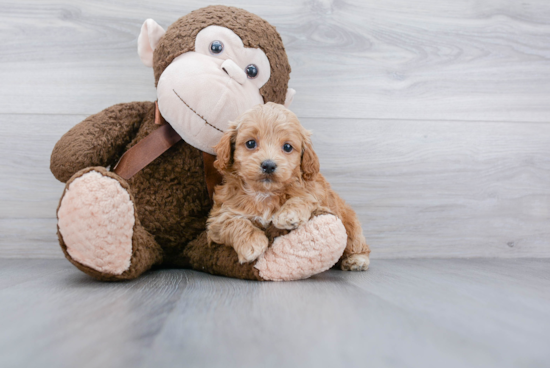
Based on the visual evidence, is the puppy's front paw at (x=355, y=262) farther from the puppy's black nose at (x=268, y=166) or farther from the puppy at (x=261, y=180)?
the puppy's black nose at (x=268, y=166)

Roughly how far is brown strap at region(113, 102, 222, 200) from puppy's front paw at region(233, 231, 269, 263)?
0.82 ft

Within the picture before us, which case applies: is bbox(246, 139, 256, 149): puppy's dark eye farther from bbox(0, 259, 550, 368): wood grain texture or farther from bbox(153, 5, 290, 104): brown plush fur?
bbox(0, 259, 550, 368): wood grain texture

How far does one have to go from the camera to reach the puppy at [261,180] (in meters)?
0.96

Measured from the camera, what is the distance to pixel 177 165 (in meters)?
1.15

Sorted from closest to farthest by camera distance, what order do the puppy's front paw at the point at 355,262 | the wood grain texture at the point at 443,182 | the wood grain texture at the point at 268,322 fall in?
1. the wood grain texture at the point at 268,322
2. the puppy's front paw at the point at 355,262
3. the wood grain texture at the point at 443,182

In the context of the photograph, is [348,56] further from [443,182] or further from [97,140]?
[97,140]

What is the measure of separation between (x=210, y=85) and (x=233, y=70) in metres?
0.07

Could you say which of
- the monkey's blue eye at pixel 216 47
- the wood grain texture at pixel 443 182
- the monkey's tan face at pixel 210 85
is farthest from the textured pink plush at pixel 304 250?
the wood grain texture at pixel 443 182

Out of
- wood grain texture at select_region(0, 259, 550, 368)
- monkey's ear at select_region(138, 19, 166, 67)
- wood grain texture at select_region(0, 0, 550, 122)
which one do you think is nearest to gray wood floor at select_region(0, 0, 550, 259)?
wood grain texture at select_region(0, 0, 550, 122)

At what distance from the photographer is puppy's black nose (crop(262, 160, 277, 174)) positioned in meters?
0.95

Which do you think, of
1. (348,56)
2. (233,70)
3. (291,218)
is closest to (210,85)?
(233,70)

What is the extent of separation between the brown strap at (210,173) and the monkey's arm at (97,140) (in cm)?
25

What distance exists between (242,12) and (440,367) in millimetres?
1011

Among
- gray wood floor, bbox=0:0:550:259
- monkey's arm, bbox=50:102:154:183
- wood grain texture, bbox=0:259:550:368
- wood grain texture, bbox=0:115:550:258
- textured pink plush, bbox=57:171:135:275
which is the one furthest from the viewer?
wood grain texture, bbox=0:115:550:258
